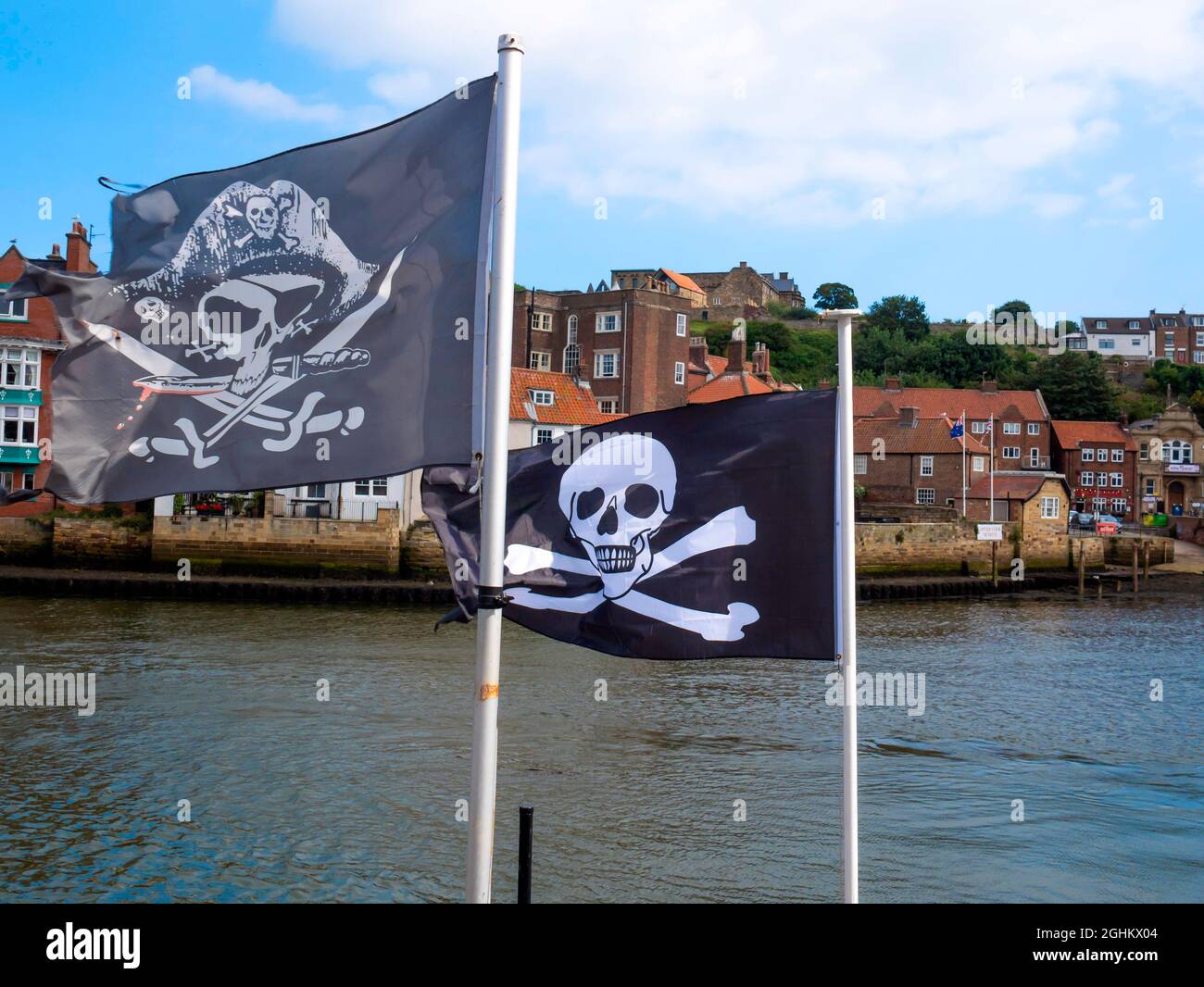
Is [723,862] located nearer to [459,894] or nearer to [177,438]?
[459,894]

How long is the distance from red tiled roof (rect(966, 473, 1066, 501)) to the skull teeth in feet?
215

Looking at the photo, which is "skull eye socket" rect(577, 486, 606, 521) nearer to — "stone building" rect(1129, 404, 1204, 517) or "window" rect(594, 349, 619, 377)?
"window" rect(594, 349, 619, 377)

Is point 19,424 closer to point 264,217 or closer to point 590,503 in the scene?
point 264,217

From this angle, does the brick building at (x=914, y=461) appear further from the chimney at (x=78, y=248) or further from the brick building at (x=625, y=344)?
the chimney at (x=78, y=248)

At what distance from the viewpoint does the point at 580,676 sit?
28.7m

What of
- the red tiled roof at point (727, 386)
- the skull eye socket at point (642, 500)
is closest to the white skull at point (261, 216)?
the skull eye socket at point (642, 500)

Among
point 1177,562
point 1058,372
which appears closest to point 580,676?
point 1177,562

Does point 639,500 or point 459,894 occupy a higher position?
point 639,500

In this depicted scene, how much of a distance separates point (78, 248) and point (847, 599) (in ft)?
186

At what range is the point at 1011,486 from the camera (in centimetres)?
7025

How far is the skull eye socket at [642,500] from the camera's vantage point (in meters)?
6.86

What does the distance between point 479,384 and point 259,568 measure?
42.4 metres

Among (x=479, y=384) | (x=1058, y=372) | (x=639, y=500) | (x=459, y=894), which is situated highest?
(x=1058, y=372)

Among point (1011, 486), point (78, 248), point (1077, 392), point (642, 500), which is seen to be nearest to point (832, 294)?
point (1077, 392)
